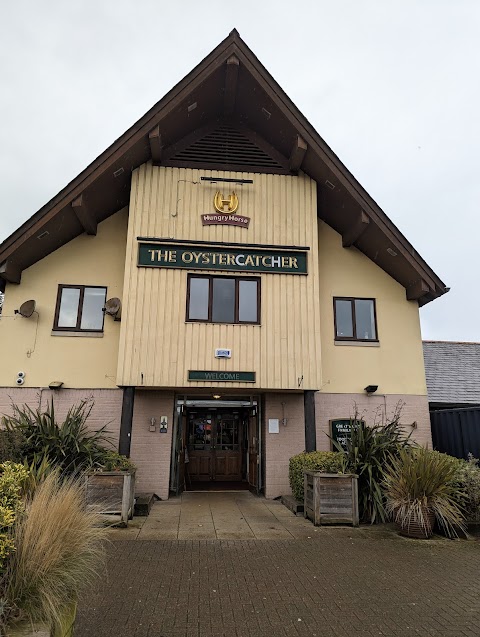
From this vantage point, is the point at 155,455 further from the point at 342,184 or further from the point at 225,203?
the point at 342,184

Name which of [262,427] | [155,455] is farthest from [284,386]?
[155,455]

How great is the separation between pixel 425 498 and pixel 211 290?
620cm

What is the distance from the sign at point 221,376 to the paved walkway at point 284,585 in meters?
3.04

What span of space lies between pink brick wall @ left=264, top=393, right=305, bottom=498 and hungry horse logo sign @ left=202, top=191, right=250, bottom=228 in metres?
4.42

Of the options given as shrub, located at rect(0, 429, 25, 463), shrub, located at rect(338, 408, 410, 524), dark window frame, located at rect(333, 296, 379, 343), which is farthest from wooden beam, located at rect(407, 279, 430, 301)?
shrub, located at rect(0, 429, 25, 463)

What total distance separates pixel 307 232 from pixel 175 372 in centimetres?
473

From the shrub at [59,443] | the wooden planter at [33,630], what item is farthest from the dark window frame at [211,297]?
the wooden planter at [33,630]

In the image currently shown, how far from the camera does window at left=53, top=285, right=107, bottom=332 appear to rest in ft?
37.5

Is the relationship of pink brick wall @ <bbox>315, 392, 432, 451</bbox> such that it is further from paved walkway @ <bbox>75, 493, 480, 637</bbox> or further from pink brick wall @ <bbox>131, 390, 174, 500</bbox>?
pink brick wall @ <bbox>131, 390, 174, 500</bbox>

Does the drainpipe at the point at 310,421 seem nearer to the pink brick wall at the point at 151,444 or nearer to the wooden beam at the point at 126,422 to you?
the pink brick wall at the point at 151,444

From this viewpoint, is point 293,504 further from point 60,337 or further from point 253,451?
point 60,337

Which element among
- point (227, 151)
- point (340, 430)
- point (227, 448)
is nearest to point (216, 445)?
point (227, 448)

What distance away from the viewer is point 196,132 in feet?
38.7

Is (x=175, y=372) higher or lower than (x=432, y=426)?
higher
